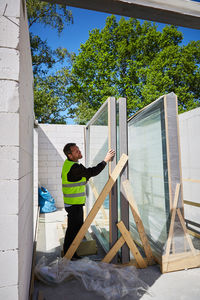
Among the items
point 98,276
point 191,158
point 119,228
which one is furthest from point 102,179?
point 191,158

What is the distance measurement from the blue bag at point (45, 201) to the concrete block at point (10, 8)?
5.60 m

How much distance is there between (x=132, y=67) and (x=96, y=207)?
1412cm

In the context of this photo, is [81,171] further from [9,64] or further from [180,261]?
[9,64]

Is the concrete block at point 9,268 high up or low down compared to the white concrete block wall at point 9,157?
down

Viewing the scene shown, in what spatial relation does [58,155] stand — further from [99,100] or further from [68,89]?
[68,89]

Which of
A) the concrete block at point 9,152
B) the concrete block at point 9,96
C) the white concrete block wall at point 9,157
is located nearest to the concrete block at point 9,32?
the white concrete block wall at point 9,157

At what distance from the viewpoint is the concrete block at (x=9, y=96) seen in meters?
1.31

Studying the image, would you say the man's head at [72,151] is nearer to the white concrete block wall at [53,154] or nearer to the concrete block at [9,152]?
the concrete block at [9,152]

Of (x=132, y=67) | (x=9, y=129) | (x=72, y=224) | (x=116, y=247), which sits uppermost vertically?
(x=132, y=67)

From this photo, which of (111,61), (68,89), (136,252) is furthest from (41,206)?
(111,61)

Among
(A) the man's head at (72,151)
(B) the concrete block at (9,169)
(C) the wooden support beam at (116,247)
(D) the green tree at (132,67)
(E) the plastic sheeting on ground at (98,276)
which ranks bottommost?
(E) the plastic sheeting on ground at (98,276)

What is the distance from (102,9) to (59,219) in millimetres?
5104

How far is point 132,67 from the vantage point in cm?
1525

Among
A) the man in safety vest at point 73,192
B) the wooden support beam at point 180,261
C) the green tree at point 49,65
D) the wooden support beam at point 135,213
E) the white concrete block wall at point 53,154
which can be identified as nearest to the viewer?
the wooden support beam at point 180,261
